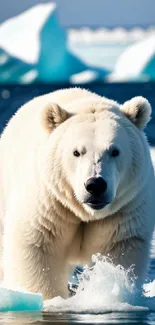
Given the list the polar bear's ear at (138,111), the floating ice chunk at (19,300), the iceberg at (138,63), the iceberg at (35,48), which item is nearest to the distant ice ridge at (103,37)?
the iceberg at (138,63)

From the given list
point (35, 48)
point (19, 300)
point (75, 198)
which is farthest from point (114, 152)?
point (35, 48)

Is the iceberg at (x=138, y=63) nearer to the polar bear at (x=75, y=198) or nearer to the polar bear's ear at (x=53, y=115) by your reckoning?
the polar bear at (x=75, y=198)

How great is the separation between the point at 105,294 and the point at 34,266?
0.46 metres

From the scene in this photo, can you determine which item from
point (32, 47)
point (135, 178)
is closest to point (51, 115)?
point (135, 178)

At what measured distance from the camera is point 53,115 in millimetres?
5602

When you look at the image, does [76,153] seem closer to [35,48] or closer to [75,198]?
[75,198]

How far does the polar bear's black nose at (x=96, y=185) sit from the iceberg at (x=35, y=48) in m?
27.6

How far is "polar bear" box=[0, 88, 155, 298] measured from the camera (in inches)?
213

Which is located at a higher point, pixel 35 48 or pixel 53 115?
pixel 35 48

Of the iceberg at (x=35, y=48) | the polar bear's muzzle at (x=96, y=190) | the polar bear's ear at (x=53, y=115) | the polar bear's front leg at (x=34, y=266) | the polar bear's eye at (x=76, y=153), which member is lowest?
the polar bear's front leg at (x=34, y=266)

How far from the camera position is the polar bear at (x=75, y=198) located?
540 cm

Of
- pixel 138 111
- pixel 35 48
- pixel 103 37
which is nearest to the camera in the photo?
pixel 138 111

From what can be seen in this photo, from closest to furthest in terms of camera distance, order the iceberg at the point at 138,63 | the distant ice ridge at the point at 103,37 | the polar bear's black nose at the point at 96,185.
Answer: the polar bear's black nose at the point at 96,185, the iceberg at the point at 138,63, the distant ice ridge at the point at 103,37

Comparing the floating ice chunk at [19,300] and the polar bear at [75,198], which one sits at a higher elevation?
Answer: the polar bear at [75,198]
